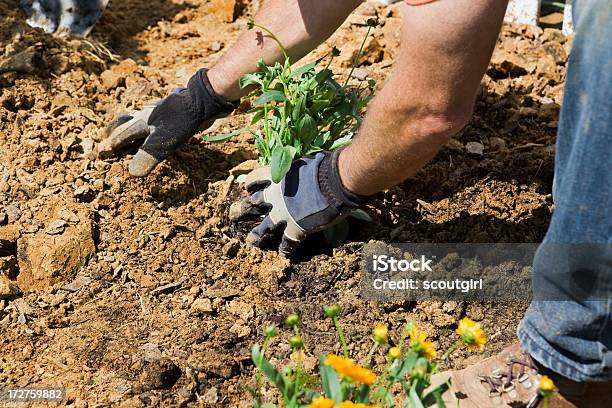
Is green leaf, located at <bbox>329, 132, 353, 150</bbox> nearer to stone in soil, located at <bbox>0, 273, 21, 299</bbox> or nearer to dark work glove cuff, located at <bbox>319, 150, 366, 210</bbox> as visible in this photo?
dark work glove cuff, located at <bbox>319, 150, 366, 210</bbox>

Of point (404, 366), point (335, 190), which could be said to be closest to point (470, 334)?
point (404, 366)

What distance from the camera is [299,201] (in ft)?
7.73

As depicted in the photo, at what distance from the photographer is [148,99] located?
3074mm

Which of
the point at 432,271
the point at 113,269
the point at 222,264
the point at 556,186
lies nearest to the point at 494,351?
the point at 432,271

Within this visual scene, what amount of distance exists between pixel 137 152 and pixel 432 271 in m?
1.02

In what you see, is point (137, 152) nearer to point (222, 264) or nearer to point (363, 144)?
point (222, 264)

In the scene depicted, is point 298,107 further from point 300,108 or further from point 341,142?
point 341,142

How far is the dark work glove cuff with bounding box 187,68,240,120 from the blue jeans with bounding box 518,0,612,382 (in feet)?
4.11

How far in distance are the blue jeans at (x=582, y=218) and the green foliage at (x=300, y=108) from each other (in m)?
0.90

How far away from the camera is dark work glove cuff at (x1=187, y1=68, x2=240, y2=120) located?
105 inches

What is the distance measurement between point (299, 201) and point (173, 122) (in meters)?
0.56

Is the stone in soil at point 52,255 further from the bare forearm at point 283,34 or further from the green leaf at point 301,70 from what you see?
the green leaf at point 301,70

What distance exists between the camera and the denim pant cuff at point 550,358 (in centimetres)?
177

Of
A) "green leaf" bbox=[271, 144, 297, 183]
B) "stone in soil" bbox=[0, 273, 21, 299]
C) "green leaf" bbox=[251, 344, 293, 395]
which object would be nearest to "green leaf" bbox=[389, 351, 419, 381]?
"green leaf" bbox=[251, 344, 293, 395]
